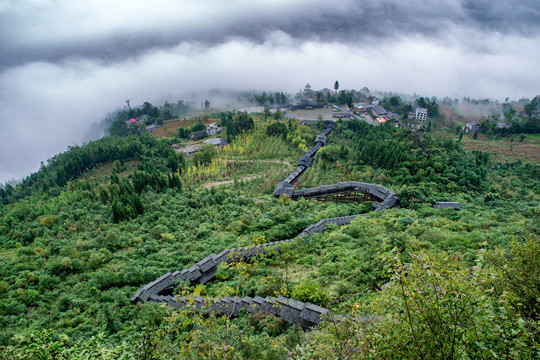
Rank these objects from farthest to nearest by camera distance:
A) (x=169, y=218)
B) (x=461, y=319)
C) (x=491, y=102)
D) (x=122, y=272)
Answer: (x=491, y=102) → (x=169, y=218) → (x=122, y=272) → (x=461, y=319)

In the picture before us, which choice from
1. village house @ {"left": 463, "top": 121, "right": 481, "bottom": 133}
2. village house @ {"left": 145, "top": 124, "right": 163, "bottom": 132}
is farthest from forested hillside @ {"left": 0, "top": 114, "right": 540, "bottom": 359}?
village house @ {"left": 145, "top": 124, "right": 163, "bottom": 132}

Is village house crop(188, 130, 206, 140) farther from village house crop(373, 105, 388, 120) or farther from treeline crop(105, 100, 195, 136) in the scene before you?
village house crop(373, 105, 388, 120)

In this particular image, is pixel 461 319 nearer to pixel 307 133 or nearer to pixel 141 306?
pixel 141 306

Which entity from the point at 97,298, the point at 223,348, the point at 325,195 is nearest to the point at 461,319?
the point at 223,348

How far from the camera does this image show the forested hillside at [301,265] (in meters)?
5.10

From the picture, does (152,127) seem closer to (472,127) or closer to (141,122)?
(141,122)

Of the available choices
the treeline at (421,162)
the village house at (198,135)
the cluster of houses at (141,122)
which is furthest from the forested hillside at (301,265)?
the cluster of houses at (141,122)

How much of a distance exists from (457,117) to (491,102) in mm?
30793

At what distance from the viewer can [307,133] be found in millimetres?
54875

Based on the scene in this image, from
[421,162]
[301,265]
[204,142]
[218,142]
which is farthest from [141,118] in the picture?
[301,265]

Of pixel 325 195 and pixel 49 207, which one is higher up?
pixel 49 207

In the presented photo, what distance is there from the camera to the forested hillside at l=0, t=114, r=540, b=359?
510 centimetres

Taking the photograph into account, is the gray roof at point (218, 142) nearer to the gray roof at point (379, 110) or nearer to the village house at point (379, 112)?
the village house at point (379, 112)

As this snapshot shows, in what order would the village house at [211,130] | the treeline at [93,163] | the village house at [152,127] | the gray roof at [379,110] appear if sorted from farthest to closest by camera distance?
the village house at [152,127], the gray roof at [379,110], the village house at [211,130], the treeline at [93,163]
